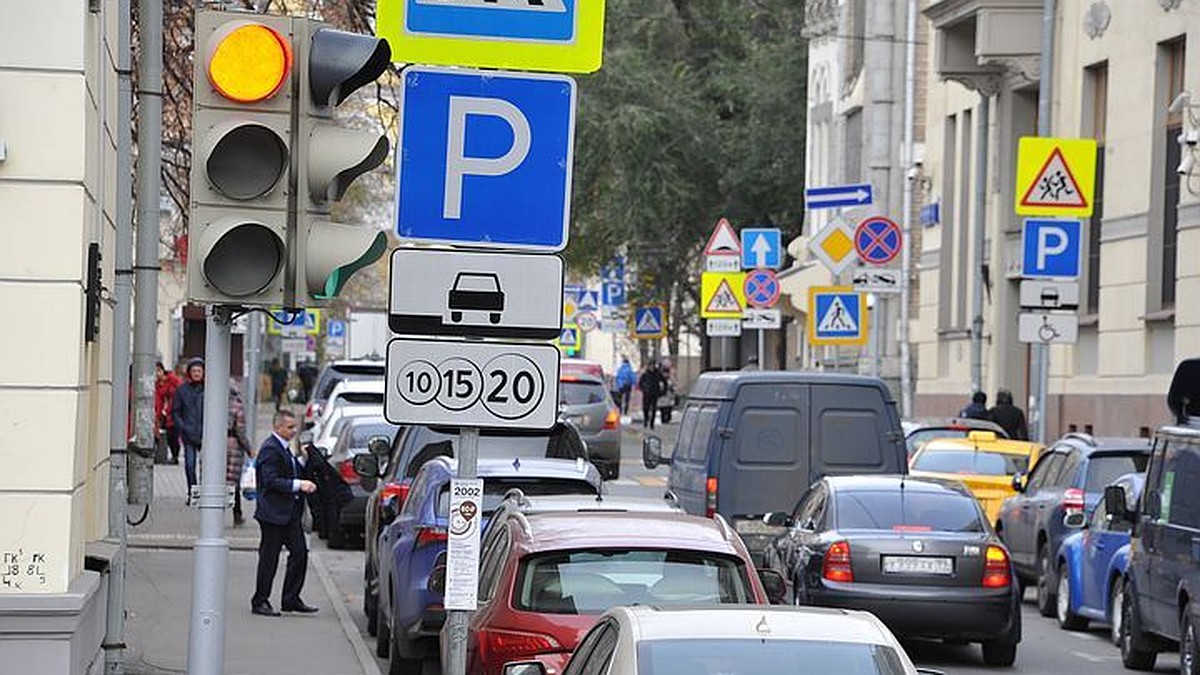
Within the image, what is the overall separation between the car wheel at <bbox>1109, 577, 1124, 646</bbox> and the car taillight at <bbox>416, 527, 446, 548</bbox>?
5.60 m

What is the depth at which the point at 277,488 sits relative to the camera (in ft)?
66.0

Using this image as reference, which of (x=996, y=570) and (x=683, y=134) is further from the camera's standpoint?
(x=683, y=134)

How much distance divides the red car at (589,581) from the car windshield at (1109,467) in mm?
11114

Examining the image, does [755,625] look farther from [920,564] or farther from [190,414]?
[190,414]

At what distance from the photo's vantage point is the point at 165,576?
22703 millimetres

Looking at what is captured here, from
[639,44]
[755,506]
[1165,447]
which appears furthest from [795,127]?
[1165,447]

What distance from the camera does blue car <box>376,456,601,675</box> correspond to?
645 inches

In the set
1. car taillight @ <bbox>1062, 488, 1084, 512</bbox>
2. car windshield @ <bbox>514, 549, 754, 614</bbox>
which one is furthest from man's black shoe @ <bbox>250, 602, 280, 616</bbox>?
car windshield @ <bbox>514, 549, 754, 614</bbox>

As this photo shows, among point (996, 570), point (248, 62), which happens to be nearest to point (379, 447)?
point (996, 570)

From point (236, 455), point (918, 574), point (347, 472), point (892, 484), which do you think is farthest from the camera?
point (236, 455)

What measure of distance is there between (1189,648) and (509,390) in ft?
27.9

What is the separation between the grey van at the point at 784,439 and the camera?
22656 mm

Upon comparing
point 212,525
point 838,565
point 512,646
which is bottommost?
point 838,565

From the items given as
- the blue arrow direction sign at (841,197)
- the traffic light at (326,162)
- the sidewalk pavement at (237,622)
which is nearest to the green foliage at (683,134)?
the blue arrow direction sign at (841,197)
